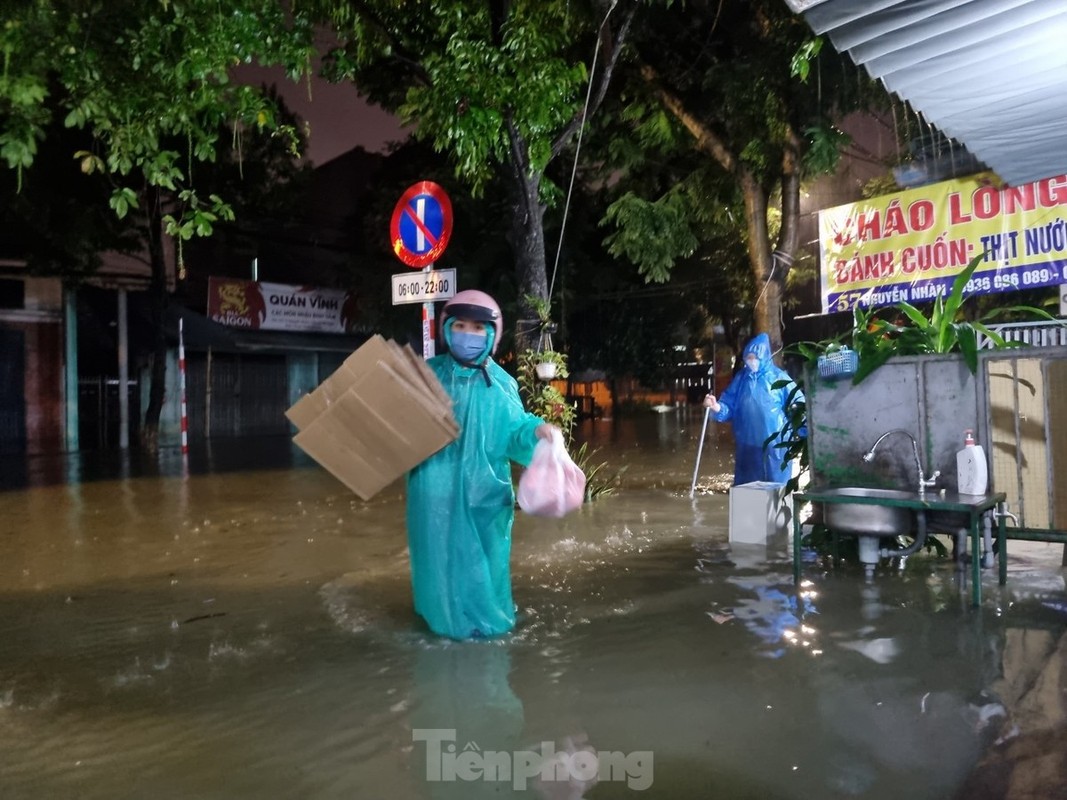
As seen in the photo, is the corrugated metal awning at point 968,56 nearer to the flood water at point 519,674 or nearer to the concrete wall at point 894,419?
the concrete wall at point 894,419

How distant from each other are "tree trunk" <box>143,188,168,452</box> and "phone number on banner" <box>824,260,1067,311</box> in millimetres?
12120

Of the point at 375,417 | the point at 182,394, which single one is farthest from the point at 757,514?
the point at 182,394

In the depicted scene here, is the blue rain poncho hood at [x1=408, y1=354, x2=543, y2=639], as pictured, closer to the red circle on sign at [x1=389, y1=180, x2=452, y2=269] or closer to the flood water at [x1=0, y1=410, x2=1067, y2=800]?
the flood water at [x1=0, y1=410, x2=1067, y2=800]

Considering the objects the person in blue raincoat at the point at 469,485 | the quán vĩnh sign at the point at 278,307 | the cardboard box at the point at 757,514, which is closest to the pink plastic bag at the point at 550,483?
the person in blue raincoat at the point at 469,485

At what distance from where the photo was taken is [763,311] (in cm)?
980

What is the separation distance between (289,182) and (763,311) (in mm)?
11001

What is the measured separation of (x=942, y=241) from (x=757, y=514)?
3852 mm

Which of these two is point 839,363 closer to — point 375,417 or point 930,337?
point 930,337

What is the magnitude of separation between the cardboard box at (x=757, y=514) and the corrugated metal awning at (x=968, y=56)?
283cm

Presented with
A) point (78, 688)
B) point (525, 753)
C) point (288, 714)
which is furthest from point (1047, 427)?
point (78, 688)

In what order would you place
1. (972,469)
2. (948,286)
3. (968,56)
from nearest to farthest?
1. (968,56)
2. (972,469)
3. (948,286)

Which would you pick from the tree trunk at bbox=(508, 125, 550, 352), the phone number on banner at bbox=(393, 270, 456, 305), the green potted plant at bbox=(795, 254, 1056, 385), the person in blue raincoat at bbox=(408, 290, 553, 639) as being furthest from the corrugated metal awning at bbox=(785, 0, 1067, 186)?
the tree trunk at bbox=(508, 125, 550, 352)

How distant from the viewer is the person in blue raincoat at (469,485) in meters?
4.04

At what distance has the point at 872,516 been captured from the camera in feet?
15.9
